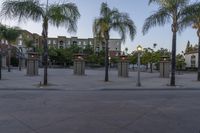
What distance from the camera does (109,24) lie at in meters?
31.9

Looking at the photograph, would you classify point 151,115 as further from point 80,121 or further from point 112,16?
point 112,16

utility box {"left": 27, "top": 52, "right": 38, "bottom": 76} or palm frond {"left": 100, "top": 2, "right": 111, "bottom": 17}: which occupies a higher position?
palm frond {"left": 100, "top": 2, "right": 111, "bottom": 17}

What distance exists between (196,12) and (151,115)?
19.9m

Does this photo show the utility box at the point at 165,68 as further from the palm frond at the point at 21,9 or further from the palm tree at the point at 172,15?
the palm frond at the point at 21,9

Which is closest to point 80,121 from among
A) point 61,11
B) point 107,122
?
point 107,122

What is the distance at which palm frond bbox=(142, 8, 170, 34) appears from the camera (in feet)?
95.9

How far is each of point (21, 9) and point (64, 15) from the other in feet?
9.83

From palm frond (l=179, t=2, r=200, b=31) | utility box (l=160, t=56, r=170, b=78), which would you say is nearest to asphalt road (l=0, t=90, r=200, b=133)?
palm frond (l=179, t=2, r=200, b=31)

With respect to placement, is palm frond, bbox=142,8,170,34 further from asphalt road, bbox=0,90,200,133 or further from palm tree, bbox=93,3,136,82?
asphalt road, bbox=0,90,200,133

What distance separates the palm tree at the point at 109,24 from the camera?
31.8 metres

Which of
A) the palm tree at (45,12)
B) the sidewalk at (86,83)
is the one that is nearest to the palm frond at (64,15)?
the palm tree at (45,12)

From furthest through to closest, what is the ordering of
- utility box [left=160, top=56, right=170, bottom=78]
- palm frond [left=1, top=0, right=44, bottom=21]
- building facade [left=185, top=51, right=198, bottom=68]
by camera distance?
building facade [left=185, top=51, right=198, bottom=68], utility box [left=160, top=56, right=170, bottom=78], palm frond [left=1, top=0, right=44, bottom=21]

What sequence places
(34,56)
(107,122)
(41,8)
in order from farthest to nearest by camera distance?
(34,56), (41,8), (107,122)

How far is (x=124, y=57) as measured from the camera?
136 feet
